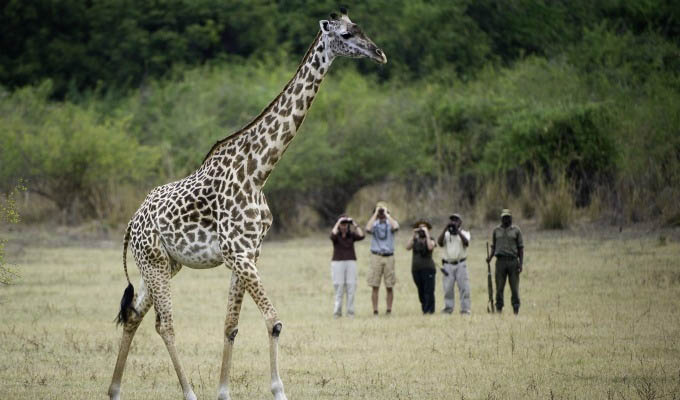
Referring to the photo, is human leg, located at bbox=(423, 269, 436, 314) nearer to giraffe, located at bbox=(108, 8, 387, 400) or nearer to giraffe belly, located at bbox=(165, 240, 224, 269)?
giraffe, located at bbox=(108, 8, 387, 400)

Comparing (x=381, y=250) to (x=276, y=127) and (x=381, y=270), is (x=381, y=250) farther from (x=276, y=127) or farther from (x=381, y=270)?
(x=276, y=127)

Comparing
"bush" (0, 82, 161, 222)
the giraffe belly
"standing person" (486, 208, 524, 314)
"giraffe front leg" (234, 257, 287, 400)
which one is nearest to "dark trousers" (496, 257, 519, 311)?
"standing person" (486, 208, 524, 314)

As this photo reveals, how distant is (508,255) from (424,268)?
160 cm

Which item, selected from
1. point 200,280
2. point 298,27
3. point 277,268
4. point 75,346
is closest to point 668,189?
point 277,268

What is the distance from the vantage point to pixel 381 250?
18281 millimetres

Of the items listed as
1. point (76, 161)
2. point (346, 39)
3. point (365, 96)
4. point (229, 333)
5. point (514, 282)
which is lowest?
point (229, 333)

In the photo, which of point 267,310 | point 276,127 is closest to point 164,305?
point 267,310

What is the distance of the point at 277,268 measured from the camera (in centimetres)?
2562

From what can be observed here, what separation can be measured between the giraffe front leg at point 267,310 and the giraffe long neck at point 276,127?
0.87 m

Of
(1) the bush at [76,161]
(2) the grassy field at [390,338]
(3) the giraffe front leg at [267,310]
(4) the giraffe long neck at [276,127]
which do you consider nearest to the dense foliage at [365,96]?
(1) the bush at [76,161]

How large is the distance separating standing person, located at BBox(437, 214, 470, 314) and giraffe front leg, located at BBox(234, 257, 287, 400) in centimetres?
820

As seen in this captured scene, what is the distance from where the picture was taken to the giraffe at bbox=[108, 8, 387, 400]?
33.2 ft

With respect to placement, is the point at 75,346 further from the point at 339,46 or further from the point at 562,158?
the point at 562,158

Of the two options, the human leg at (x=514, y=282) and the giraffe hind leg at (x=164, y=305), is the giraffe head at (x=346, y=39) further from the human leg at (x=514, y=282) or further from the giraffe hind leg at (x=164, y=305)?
the human leg at (x=514, y=282)
